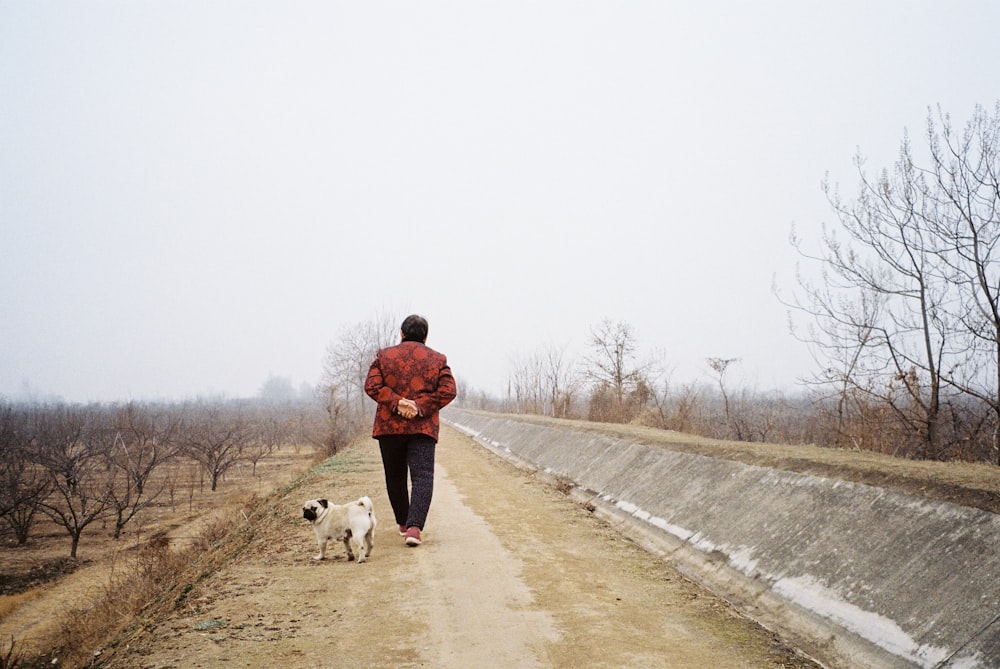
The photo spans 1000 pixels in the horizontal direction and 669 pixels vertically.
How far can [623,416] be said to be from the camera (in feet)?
74.3

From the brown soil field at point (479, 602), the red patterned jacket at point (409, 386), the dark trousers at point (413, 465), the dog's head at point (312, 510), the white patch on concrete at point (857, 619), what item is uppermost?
the red patterned jacket at point (409, 386)

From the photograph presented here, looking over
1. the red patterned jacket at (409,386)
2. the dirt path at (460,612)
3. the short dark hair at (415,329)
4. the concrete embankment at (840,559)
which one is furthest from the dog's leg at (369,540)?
the concrete embankment at (840,559)

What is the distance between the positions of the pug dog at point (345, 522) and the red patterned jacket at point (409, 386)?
71cm

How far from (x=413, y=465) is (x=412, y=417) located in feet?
1.70

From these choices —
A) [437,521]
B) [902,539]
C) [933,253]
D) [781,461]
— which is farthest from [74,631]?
[933,253]

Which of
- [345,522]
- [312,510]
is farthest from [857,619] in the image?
[312,510]

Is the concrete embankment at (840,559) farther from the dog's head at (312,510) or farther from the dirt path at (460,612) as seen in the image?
the dog's head at (312,510)

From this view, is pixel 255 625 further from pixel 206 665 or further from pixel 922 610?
pixel 922 610

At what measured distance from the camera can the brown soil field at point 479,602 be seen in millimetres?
3396

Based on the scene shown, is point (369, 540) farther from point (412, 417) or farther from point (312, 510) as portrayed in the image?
point (412, 417)

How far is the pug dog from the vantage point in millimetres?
5562

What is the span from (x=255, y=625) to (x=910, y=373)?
10502 mm

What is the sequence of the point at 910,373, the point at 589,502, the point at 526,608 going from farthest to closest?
the point at 910,373 → the point at 589,502 → the point at 526,608

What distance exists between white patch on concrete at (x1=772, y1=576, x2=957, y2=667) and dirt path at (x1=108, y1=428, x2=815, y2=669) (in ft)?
1.35
